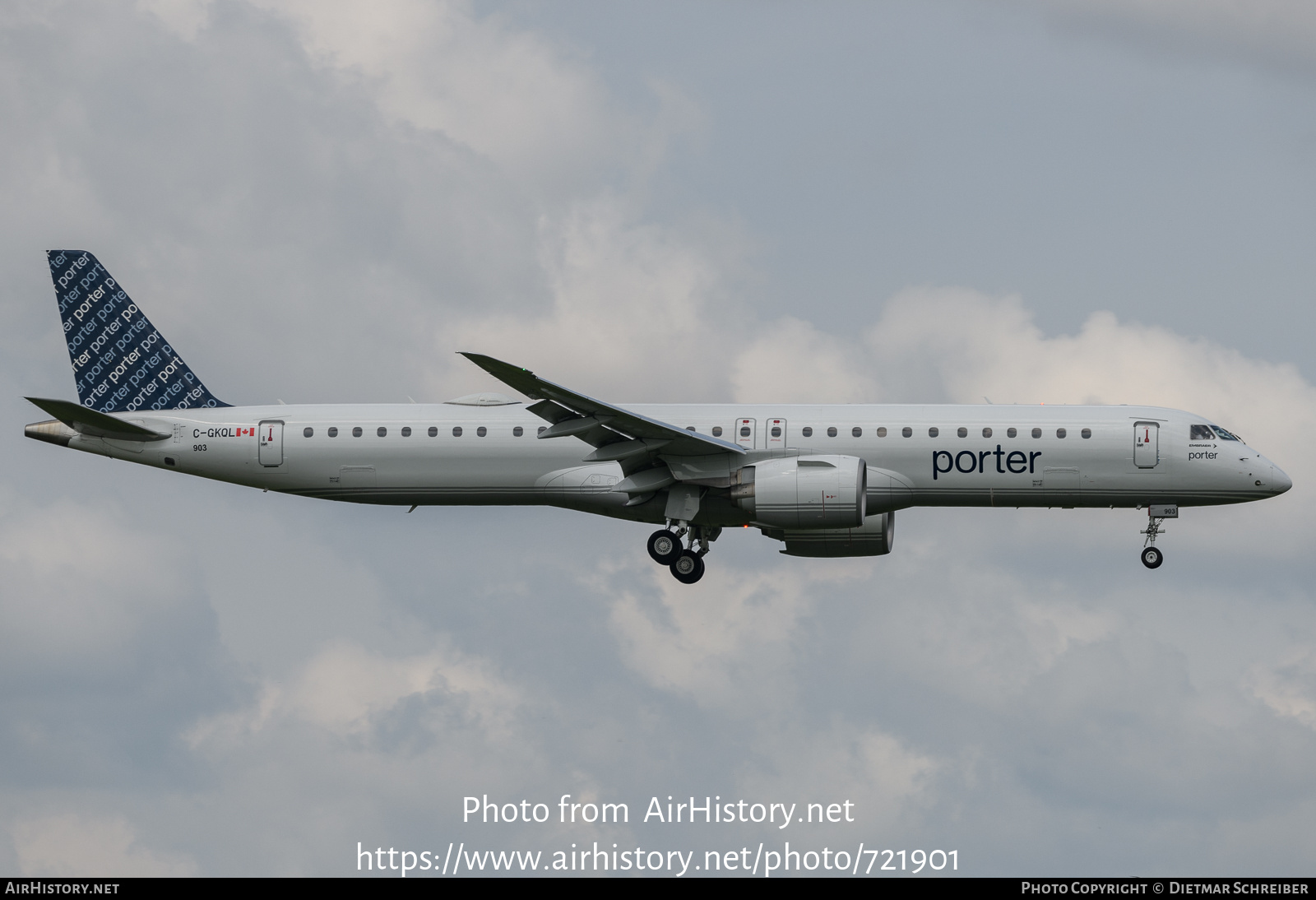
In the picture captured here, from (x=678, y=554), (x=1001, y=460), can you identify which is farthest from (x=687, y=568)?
(x=1001, y=460)

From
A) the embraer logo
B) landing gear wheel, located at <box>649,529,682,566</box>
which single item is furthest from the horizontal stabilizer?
the embraer logo

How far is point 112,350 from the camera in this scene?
52031 millimetres

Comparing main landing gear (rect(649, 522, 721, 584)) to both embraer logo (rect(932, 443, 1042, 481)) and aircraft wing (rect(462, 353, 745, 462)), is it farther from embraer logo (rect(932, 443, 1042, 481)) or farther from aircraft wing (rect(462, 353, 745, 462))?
embraer logo (rect(932, 443, 1042, 481))

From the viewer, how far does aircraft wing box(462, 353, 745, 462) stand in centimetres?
4266

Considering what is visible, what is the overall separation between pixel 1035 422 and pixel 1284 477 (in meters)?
7.13

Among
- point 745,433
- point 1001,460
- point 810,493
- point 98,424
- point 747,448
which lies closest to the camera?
point 810,493

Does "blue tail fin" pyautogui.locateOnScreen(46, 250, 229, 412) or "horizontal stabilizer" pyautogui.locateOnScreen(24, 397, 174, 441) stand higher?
"blue tail fin" pyautogui.locateOnScreen(46, 250, 229, 412)

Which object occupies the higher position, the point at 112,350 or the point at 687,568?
the point at 112,350

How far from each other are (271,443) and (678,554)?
40.4 feet

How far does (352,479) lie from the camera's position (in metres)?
49.0

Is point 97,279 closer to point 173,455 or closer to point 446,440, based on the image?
point 173,455

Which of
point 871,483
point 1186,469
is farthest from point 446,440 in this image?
point 1186,469

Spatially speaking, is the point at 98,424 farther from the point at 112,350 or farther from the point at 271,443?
the point at 271,443

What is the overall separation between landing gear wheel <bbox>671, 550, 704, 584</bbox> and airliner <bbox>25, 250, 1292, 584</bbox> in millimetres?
46
